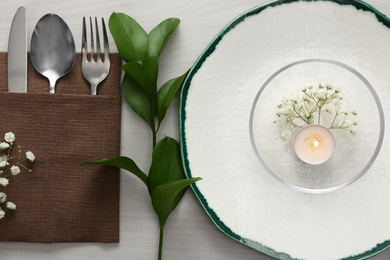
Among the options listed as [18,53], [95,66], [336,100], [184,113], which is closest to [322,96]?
[336,100]

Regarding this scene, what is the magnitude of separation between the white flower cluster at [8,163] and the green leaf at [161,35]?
223 mm

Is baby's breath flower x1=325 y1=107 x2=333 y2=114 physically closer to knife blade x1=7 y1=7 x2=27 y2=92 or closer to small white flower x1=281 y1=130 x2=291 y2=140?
small white flower x1=281 y1=130 x2=291 y2=140

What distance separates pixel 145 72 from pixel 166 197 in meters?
0.17

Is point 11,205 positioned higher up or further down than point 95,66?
further down

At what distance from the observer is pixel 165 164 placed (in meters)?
0.58

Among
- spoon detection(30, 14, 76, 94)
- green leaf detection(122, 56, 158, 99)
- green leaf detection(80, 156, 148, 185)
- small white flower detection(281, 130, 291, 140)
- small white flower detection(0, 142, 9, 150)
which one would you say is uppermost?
spoon detection(30, 14, 76, 94)

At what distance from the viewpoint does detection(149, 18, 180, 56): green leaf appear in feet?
1.90

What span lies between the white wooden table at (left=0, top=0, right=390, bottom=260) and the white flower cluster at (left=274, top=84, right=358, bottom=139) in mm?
146

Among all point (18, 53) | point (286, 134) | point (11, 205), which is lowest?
point (11, 205)

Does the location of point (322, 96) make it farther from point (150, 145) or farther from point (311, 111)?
point (150, 145)

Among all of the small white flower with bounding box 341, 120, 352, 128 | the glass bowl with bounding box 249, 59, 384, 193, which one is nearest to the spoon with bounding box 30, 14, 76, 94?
the glass bowl with bounding box 249, 59, 384, 193

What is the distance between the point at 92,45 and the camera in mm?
585

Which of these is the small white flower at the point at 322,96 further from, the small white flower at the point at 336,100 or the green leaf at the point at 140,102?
the green leaf at the point at 140,102

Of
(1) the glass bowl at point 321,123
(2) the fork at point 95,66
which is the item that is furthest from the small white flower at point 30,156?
(1) the glass bowl at point 321,123
